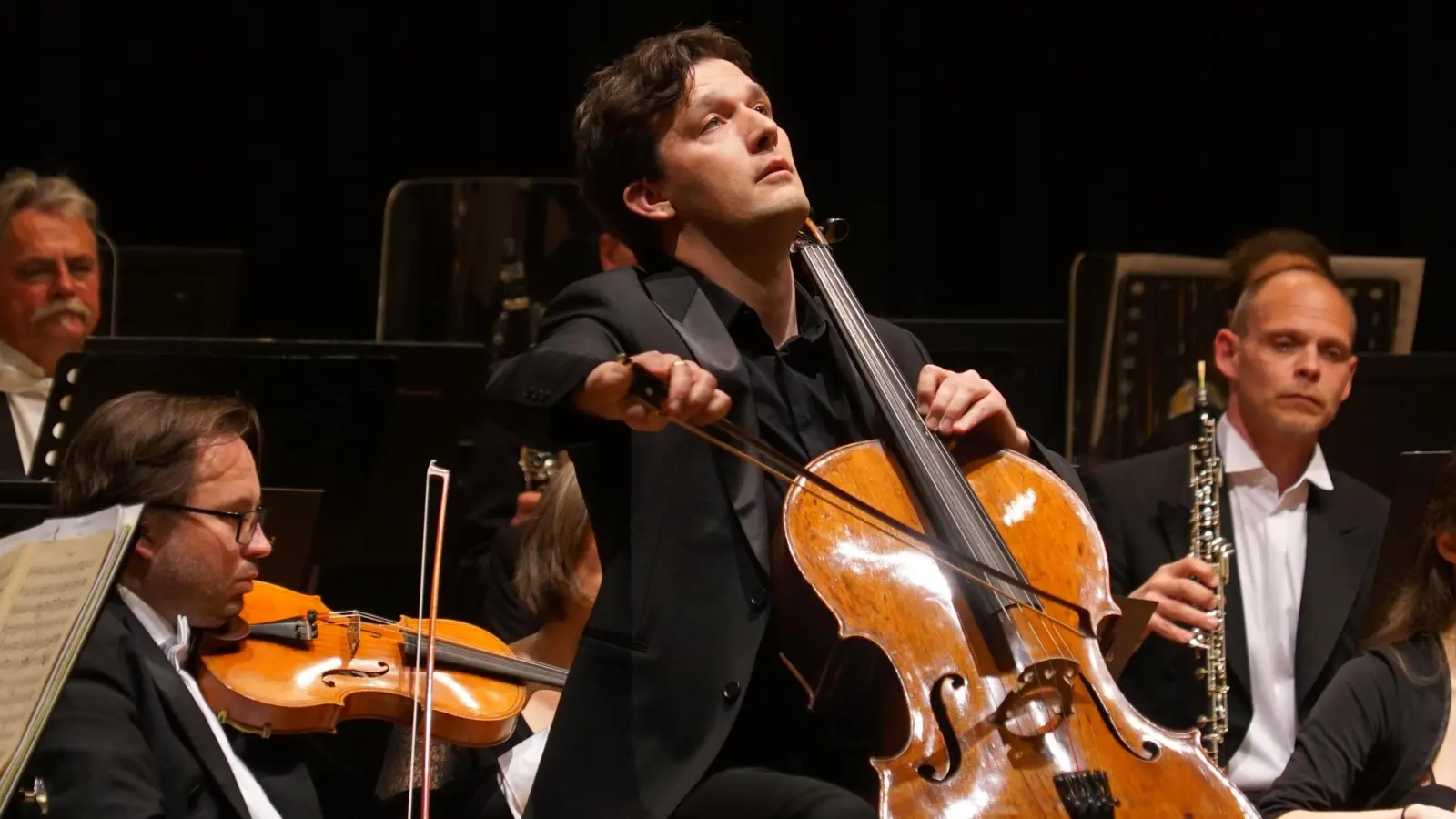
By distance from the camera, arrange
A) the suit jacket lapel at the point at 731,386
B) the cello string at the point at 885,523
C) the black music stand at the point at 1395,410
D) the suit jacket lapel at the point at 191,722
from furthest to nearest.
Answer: the black music stand at the point at 1395,410, the suit jacket lapel at the point at 191,722, the suit jacket lapel at the point at 731,386, the cello string at the point at 885,523

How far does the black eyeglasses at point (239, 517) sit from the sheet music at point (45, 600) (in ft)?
1.46

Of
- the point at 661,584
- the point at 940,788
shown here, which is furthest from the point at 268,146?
the point at 940,788

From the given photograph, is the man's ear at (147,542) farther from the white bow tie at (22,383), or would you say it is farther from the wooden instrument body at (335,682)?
the white bow tie at (22,383)

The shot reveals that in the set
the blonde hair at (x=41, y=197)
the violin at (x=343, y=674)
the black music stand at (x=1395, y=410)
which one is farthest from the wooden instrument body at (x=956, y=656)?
the blonde hair at (x=41, y=197)

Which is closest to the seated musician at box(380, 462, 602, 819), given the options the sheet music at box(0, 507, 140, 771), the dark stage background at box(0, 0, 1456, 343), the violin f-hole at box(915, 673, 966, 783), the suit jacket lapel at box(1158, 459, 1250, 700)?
the sheet music at box(0, 507, 140, 771)

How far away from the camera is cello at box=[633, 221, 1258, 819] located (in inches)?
65.5

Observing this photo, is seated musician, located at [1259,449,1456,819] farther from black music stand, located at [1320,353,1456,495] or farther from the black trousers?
the black trousers

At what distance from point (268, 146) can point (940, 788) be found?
3.27 metres

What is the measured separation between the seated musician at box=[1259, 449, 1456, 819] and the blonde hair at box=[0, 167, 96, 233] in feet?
8.62

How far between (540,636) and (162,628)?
62cm

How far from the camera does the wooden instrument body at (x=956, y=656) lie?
1.66 meters

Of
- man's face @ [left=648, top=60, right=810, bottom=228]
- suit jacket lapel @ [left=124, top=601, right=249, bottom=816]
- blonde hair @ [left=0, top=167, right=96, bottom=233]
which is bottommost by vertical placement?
suit jacket lapel @ [left=124, top=601, right=249, bottom=816]

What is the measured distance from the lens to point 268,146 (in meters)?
4.42

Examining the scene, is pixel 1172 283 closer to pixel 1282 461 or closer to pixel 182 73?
pixel 1282 461
